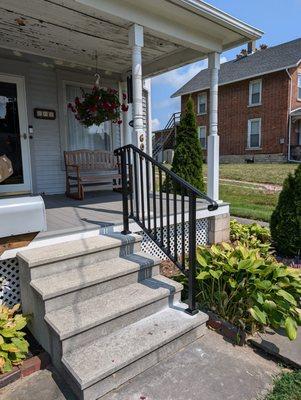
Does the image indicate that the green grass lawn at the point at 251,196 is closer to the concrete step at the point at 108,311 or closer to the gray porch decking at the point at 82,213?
the gray porch decking at the point at 82,213

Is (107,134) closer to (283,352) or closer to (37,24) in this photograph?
(37,24)

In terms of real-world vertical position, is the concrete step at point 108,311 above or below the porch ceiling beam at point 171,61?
below

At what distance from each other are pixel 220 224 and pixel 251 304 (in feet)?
6.86

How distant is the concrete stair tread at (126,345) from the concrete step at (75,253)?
660 mm

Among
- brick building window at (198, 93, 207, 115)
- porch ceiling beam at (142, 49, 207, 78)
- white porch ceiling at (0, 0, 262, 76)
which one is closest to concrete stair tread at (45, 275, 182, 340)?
white porch ceiling at (0, 0, 262, 76)

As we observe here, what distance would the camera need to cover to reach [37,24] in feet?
12.1

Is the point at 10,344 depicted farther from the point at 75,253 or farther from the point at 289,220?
the point at 289,220

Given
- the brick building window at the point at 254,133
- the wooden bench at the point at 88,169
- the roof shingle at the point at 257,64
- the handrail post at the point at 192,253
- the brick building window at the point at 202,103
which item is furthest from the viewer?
the brick building window at the point at 202,103

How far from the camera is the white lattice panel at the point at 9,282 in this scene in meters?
2.58

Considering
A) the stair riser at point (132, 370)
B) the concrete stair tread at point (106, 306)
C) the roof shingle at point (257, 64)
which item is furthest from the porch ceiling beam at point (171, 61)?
the roof shingle at point (257, 64)

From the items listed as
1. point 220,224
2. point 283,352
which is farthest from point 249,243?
point 283,352

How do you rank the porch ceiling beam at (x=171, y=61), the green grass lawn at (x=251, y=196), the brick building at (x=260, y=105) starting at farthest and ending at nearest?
the brick building at (x=260, y=105), the green grass lawn at (x=251, y=196), the porch ceiling beam at (x=171, y=61)

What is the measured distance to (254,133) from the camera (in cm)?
1656

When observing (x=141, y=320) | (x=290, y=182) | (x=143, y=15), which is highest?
(x=143, y=15)
